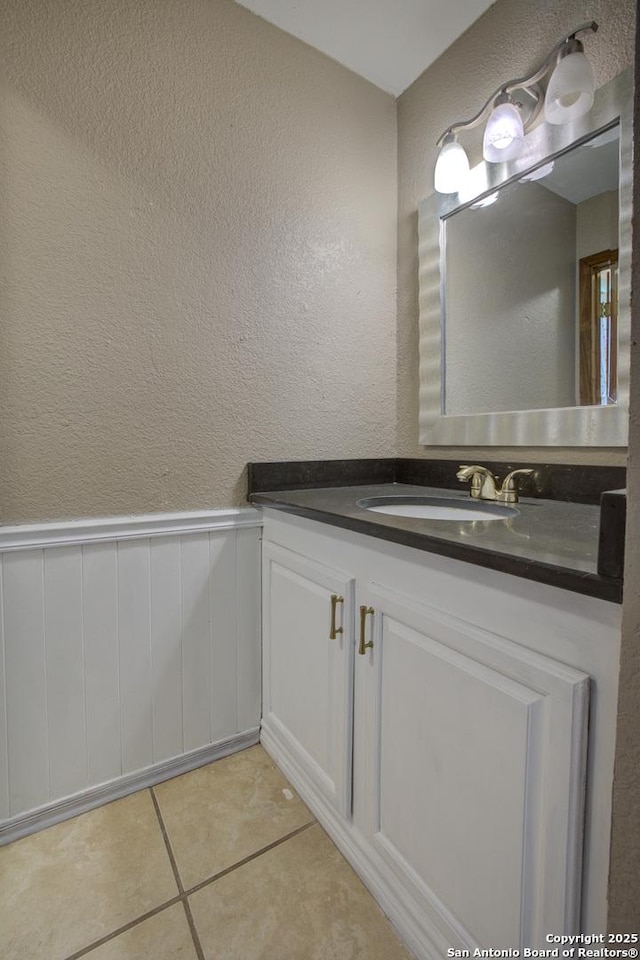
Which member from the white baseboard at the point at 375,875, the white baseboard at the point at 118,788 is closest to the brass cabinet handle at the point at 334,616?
the white baseboard at the point at 375,875

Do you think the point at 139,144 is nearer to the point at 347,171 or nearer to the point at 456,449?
the point at 347,171

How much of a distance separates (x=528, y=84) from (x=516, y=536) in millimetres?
1207

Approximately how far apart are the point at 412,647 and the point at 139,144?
4.67 ft

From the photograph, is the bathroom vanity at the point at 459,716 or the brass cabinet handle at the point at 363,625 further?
the brass cabinet handle at the point at 363,625

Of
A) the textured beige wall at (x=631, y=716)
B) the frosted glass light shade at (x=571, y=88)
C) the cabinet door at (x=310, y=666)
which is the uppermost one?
the frosted glass light shade at (x=571, y=88)

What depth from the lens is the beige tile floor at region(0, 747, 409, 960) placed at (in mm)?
854

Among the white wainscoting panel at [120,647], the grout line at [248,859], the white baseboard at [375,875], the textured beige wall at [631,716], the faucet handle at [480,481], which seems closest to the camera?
the textured beige wall at [631,716]

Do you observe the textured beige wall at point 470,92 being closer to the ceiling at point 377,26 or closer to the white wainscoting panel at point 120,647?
the ceiling at point 377,26

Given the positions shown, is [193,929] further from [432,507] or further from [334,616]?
[432,507]

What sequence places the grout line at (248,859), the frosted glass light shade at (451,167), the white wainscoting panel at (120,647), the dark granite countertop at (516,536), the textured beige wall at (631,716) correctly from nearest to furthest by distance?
the textured beige wall at (631,716), the dark granite countertop at (516,536), the grout line at (248,859), the white wainscoting panel at (120,647), the frosted glass light shade at (451,167)

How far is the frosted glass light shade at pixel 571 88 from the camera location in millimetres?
1007

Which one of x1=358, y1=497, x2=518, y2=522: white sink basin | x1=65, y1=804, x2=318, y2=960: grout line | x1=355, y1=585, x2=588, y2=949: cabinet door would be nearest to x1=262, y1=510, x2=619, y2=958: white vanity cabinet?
x1=355, y1=585, x2=588, y2=949: cabinet door

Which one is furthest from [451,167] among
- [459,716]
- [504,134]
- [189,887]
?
[189,887]

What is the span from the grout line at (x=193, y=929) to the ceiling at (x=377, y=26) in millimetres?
2344
